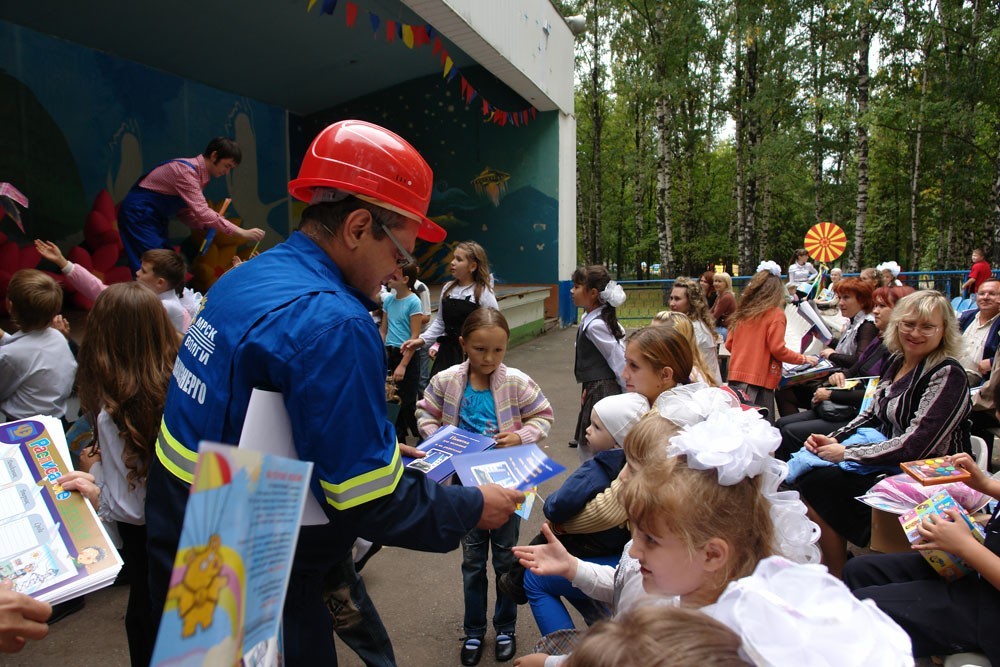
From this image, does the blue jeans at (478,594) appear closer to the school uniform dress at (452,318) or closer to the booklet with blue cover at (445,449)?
the booklet with blue cover at (445,449)

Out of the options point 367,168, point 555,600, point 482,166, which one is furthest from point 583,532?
point 482,166

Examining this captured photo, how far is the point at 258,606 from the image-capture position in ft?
2.43

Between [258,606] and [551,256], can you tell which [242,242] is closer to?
[551,256]

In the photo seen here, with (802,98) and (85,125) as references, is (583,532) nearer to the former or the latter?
(85,125)

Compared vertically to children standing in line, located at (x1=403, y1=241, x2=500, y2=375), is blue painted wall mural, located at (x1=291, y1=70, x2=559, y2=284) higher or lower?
higher

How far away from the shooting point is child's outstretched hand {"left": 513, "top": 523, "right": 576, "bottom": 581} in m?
1.93

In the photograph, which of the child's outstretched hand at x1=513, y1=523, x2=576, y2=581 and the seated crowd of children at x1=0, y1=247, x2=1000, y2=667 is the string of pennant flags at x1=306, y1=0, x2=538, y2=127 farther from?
the child's outstretched hand at x1=513, y1=523, x2=576, y2=581

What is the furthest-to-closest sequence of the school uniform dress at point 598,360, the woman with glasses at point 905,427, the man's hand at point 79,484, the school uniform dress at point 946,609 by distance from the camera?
the school uniform dress at point 598,360 < the woman with glasses at point 905,427 < the school uniform dress at point 946,609 < the man's hand at point 79,484

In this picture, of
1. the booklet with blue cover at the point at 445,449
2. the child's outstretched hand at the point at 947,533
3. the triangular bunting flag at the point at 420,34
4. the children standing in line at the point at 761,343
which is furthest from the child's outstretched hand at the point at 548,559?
the triangular bunting flag at the point at 420,34

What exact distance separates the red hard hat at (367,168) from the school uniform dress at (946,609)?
213 centimetres

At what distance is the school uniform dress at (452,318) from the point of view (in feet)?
17.1

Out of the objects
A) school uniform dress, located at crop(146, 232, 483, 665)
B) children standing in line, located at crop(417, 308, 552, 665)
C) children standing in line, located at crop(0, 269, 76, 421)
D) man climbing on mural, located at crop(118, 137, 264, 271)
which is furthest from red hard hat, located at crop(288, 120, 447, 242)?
man climbing on mural, located at crop(118, 137, 264, 271)

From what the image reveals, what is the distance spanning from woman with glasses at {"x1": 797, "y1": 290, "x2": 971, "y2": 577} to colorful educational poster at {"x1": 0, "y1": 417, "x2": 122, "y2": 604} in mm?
3387

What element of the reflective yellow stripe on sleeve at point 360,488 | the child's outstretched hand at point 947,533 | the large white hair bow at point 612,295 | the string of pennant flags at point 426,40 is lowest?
the child's outstretched hand at point 947,533
